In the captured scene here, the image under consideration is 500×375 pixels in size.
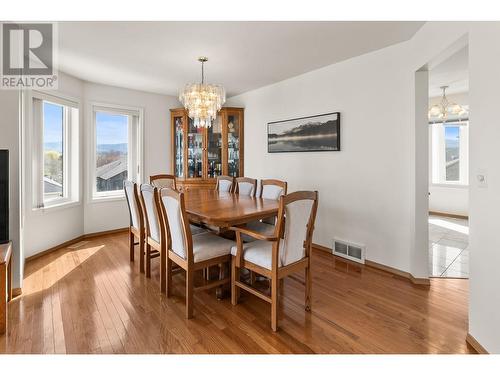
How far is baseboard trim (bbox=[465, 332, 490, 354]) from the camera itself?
5.40 feet

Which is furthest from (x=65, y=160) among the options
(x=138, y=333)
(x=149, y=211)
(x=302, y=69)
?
(x=302, y=69)

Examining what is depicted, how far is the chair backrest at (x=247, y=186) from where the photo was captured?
3.49m

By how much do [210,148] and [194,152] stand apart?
32cm

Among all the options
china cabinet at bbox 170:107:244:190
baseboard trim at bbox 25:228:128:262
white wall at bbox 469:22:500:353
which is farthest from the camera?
china cabinet at bbox 170:107:244:190

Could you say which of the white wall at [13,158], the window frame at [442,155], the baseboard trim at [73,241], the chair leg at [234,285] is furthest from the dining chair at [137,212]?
the window frame at [442,155]

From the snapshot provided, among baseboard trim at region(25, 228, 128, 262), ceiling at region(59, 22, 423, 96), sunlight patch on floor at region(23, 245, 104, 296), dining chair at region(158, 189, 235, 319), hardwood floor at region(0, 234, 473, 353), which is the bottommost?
hardwood floor at region(0, 234, 473, 353)

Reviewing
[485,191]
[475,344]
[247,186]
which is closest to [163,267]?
[247,186]

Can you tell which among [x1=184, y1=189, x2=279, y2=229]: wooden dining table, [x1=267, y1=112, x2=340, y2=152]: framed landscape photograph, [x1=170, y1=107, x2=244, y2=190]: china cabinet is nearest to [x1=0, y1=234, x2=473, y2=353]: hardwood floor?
[x1=184, y1=189, x2=279, y2=229]: wooden dining table

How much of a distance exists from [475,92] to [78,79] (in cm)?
466

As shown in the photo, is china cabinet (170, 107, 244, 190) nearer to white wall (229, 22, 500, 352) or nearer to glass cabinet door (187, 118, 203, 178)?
glass cabinet door (187, 118, 203, 178)

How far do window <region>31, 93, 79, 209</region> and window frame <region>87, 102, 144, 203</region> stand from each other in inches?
8.3

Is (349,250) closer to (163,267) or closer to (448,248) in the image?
(448,248)

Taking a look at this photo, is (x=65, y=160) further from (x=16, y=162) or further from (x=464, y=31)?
(x=464, y=31)

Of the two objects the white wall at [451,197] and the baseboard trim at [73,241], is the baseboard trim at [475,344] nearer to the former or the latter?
the baseboard trim at [73,241]
